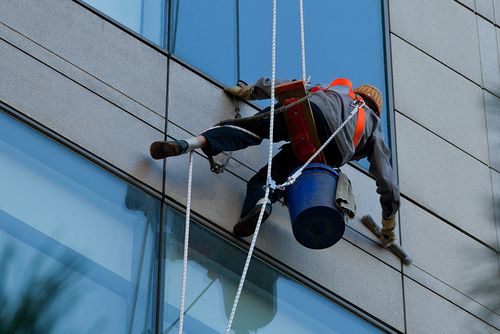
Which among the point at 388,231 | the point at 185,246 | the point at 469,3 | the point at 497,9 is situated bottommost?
the point at 185,246

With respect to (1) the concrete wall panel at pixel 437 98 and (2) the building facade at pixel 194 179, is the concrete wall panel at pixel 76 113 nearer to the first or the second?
(2) the building facade at pixel 194 179

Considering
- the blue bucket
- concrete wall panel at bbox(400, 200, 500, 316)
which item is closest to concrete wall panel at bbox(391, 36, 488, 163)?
concrete wall panel at bbox(400, 200, 500, 316)

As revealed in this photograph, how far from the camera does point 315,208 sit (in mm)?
7387

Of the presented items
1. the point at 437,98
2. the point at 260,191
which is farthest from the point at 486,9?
the point at 260,191

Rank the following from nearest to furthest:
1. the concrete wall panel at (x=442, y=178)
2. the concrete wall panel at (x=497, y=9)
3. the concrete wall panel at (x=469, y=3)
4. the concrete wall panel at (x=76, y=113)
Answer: the concrete wall panel at (x=76, y=113)
the concrete wall panel at (x=442, y=178)
the concrete wall panel at (x=469, y=3)
the concrete wall panel at (x=497, y=9)

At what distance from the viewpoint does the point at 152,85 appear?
25.9ft

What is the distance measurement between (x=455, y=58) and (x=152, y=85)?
358 cm

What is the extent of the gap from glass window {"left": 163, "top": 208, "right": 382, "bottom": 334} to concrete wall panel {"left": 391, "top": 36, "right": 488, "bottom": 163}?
2395 mm

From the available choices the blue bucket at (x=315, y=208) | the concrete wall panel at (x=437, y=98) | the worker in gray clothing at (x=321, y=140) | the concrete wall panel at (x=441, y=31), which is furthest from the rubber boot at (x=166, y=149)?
the concrete wall panel at (x=441, y=31)

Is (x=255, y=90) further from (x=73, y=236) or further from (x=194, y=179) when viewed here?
(x=73, y=236)

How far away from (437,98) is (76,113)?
3734mm

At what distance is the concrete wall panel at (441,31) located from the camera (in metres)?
10.4

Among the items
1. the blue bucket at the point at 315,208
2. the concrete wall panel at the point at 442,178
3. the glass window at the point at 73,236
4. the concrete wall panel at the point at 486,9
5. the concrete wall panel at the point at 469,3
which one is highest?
the concrete wall panel at the point at 486,9

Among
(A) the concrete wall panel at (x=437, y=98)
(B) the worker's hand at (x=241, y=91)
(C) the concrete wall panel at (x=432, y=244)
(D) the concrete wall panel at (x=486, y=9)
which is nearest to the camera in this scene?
(B) the worker's hand at (x=241, y=91)
